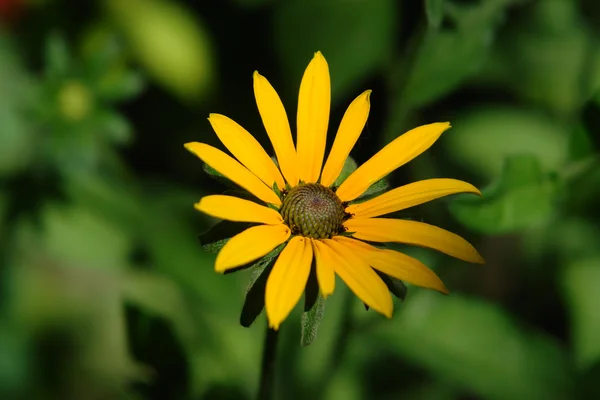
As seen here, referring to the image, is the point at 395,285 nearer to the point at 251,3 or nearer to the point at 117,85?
the point at 117,85

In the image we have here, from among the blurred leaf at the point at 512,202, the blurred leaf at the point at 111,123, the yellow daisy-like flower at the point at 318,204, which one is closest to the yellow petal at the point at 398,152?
the yellow daisy-like flower at the point at 318,204

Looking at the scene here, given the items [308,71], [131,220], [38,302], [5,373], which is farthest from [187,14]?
[308,71]

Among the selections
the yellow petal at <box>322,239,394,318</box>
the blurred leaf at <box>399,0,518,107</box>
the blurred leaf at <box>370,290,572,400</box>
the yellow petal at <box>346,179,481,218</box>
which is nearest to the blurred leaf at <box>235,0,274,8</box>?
the blurred leaf at <box>399,0,518,107</box>

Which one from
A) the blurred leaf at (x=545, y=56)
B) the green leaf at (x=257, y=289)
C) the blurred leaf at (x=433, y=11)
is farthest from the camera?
the blurred leaf at (x=545, y=56)

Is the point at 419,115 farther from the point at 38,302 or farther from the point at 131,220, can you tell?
→ the point at 38,302

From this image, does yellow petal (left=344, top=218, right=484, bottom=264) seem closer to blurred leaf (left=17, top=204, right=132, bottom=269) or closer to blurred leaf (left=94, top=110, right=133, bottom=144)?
blurred leaf (left=94, top=110, right=133, bottom=144)

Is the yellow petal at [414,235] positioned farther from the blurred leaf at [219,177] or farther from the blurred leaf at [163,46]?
the blurred leaf at [163,46]
